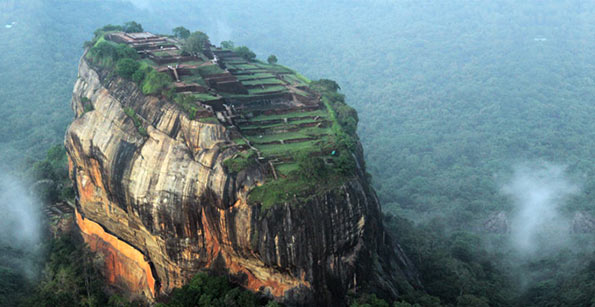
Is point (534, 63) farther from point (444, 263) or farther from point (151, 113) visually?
point (151, 113)

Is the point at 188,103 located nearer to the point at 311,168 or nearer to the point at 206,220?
the point at 206,220

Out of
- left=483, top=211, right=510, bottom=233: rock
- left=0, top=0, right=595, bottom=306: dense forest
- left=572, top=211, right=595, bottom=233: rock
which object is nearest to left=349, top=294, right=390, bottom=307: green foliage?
left=0, top=0, right=595, bottom=306: dense forest

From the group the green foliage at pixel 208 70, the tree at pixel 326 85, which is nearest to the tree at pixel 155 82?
the green foliage at pixel 208 70

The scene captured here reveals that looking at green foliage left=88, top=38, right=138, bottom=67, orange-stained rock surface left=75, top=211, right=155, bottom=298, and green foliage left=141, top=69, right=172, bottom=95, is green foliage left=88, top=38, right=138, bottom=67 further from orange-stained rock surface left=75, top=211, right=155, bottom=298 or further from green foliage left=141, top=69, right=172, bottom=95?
orange-stained rock surface left=75, top=211, right=155, bottom=298

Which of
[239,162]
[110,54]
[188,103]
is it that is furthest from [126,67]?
[239,162]

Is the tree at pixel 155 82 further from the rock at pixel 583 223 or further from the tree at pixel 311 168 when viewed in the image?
the rock at pixel 583 223

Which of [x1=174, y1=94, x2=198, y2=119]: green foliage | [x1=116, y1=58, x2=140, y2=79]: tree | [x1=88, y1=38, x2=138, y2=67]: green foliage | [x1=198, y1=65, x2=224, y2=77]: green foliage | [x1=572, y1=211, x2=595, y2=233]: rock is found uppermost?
[x1=88, y1=38, x2=138, y2=67]: green foliage

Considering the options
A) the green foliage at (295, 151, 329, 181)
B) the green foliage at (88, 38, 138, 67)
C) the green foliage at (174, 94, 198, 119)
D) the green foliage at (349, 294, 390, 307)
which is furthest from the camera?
the green foliage at (88, 38, 138, 67)
